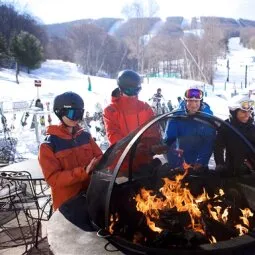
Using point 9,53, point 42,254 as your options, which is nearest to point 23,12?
point 9,53

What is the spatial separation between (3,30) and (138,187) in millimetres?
50167

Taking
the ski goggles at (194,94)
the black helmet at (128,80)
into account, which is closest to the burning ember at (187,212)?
the ski goggles at (194,94)

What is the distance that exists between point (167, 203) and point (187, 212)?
177 millimetres

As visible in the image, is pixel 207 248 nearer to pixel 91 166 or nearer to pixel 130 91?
pixel 91 166

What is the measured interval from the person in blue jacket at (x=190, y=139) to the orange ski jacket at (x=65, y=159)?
0.91 m

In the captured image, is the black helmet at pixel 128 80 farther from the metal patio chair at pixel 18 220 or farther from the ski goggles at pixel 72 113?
the metal patio chair at pixel 18 220

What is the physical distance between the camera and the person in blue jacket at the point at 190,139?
12.2 feet

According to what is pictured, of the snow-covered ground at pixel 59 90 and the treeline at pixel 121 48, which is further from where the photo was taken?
the treeline at pixel 121 48

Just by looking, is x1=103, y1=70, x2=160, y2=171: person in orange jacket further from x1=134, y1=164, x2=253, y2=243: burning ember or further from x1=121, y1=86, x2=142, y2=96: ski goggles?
x1=134, y1=164, x2=253, y2=243: burning ember

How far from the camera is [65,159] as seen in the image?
293cm

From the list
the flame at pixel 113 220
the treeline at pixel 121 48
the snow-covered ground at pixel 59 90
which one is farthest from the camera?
the treeline at pixel 121 48

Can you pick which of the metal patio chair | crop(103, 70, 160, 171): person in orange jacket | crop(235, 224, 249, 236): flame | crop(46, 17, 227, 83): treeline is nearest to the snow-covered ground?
the metal patio chair

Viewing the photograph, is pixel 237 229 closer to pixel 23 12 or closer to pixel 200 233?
pixel 200 233

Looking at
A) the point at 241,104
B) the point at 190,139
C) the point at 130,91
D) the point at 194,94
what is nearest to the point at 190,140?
the point at 190,139
